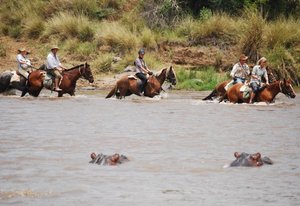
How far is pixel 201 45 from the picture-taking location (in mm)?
31609

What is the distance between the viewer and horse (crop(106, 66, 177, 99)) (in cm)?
2478

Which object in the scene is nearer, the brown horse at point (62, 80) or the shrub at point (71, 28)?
the brown horse at point (62, 80)

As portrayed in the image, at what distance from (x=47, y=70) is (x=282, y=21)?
10.5 m

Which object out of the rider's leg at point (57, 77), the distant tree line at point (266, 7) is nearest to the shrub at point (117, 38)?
the distant tree line at point (266, 7)

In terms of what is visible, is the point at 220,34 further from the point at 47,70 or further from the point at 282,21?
the point at 47,70

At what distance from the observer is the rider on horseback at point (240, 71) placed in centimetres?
2317

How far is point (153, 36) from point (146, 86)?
7695 millimetres

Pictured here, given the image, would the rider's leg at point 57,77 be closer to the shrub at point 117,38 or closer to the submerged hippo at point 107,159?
the shrub at point 117,38

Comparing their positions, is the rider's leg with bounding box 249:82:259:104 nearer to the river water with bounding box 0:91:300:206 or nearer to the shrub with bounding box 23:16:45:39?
the river water with bounding box 0:91:300:206

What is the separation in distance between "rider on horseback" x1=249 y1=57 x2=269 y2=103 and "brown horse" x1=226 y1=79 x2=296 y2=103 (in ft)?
0.51

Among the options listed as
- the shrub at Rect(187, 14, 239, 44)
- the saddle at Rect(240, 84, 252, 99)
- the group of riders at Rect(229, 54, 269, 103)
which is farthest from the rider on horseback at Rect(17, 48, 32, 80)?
the shrub at Rect(187, 14, 239, 44)

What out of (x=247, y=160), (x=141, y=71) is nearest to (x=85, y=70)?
(x=141, y=71)

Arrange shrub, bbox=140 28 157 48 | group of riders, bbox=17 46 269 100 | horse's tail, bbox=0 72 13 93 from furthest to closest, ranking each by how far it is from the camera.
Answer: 1. shrub, bbox=140 28 157 48
2. horse's tail, bbox=0 72 13 93
3. group of riders, bbox=17 46 269 100

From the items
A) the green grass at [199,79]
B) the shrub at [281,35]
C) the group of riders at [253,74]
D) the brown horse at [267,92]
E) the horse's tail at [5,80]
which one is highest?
the shrub at [281,35]
